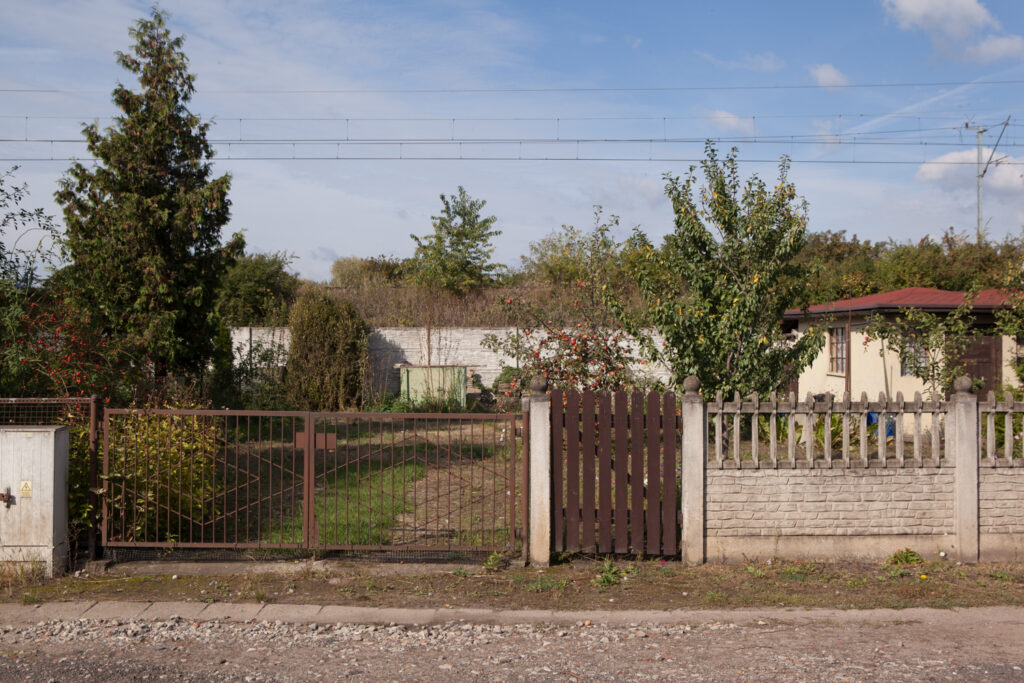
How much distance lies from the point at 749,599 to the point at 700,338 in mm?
4095

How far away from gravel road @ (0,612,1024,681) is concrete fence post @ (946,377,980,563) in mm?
1409

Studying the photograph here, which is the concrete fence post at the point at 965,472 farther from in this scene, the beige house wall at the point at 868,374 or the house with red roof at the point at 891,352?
the beige house wall at the point at 868,374

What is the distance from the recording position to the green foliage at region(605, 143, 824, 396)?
955cm

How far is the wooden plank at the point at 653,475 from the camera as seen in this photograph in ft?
22.9

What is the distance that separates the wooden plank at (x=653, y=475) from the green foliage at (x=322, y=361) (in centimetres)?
1221

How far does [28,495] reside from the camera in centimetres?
670

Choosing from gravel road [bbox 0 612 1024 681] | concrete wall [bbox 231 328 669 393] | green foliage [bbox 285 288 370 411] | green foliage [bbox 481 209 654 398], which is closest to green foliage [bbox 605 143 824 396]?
green foliage [bbox 481 209 654 398]

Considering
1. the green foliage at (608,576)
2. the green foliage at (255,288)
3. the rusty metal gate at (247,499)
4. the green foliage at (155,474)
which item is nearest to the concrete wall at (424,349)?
the green foliage at (255,288)

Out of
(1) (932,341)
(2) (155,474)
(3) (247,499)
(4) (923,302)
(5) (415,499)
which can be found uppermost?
(4) (923,302)

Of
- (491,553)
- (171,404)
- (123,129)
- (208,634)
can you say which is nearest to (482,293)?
(123,129)

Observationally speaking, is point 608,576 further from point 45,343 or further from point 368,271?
point 368,271

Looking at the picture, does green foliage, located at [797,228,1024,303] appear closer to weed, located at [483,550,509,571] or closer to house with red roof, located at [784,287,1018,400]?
house with red roof, located at [784,287,1018,400]

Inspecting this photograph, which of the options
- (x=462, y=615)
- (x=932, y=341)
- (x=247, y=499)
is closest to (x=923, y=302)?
(x=932, y=341)

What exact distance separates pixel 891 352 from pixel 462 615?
1158cm
